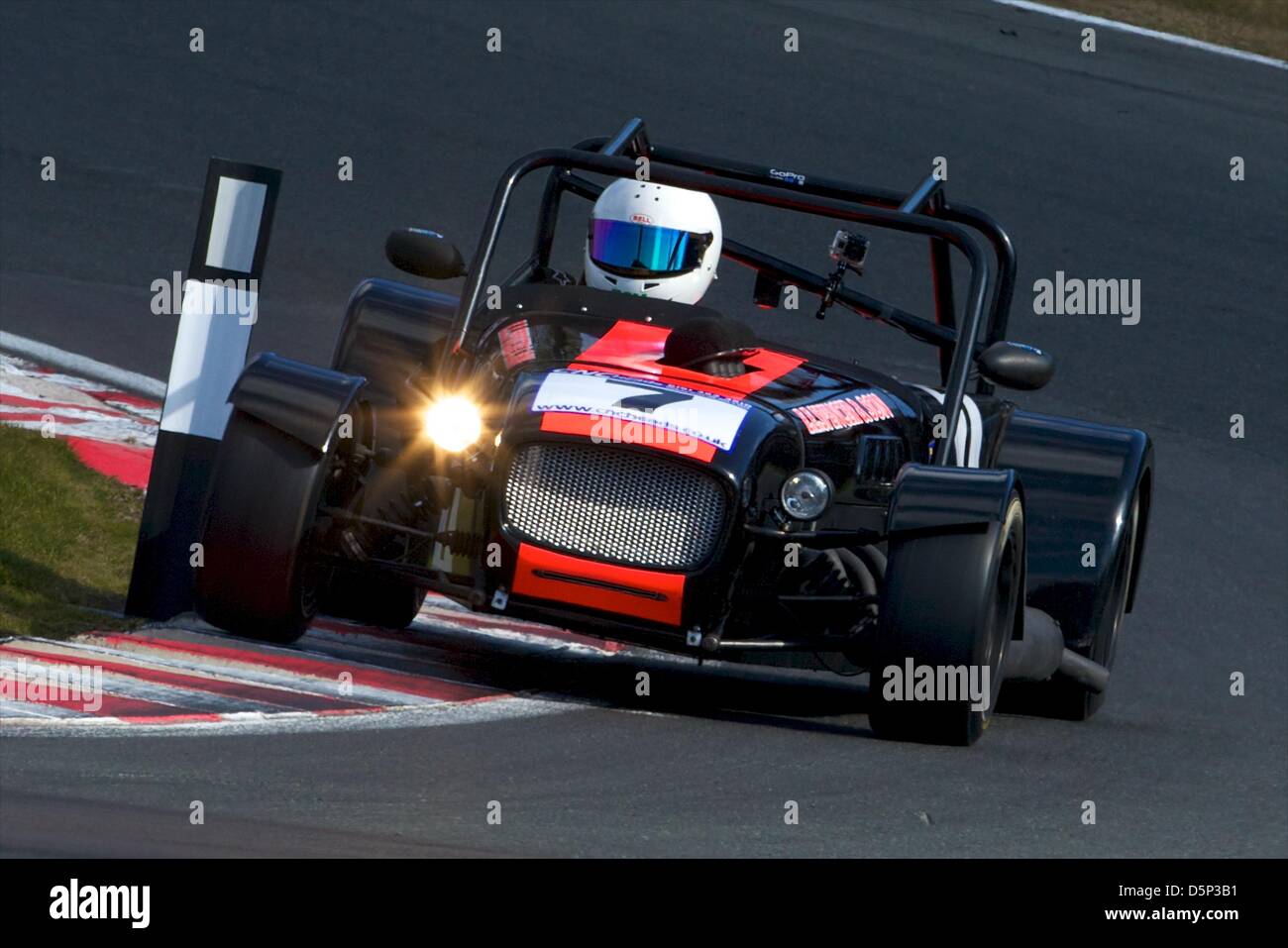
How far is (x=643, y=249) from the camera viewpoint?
694cm

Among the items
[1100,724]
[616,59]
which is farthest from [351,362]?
[616,59]

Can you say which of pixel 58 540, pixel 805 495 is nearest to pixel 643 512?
pixel 805 495

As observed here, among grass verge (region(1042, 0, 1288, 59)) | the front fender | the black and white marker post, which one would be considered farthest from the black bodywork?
grass verge (region(1042, 0, 1288, 59))

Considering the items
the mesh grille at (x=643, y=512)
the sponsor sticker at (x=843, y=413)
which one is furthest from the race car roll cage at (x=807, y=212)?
the mesh grille at (x=643, y=512)

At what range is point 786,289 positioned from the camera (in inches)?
300

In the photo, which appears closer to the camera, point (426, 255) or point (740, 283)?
point (426, 255)

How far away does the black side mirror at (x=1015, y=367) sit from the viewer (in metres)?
6.49

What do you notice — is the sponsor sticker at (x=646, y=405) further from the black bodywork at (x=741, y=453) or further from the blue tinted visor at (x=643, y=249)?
the blue tinted visor at (x=643, y=249)

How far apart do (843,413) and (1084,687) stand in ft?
4.01

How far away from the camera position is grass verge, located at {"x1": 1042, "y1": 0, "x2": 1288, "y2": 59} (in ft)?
55.1

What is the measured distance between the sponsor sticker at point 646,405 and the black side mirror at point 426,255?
3.01 ft

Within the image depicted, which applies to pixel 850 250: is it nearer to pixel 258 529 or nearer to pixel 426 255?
pixel 426 255

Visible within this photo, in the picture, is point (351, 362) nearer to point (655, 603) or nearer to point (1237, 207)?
point (655, 603)

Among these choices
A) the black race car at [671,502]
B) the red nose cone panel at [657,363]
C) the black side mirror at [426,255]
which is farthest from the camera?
the black side mirror at [426,255]
